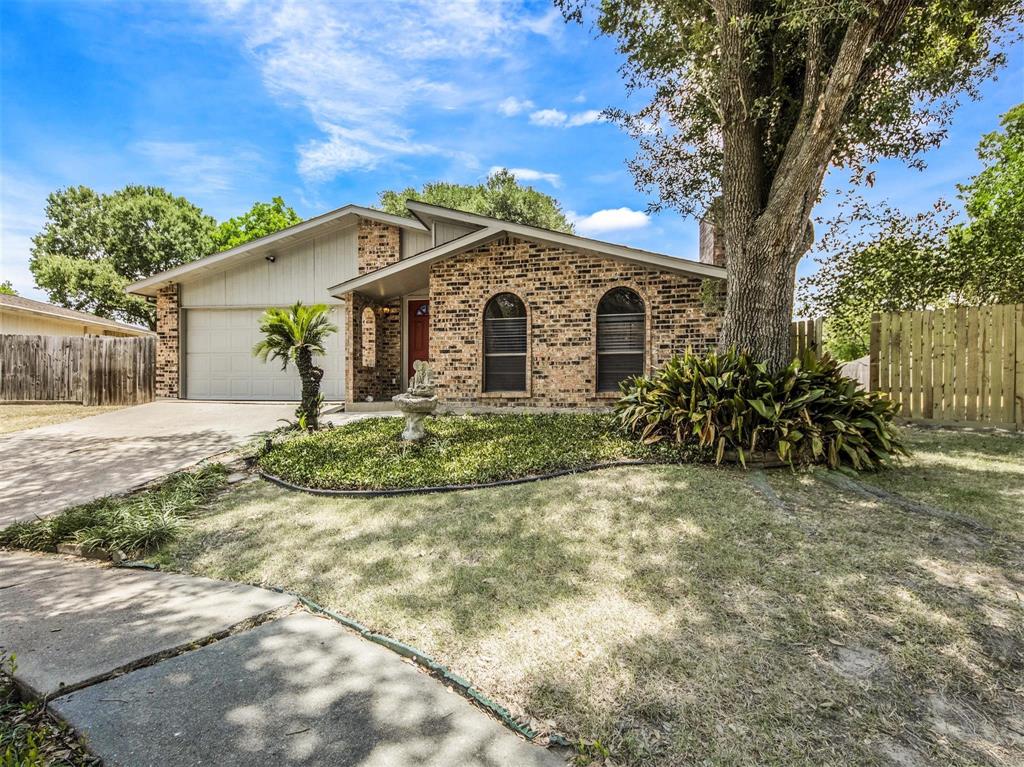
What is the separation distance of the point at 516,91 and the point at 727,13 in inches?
242

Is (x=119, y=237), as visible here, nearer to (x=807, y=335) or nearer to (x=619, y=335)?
(x=619, y=335)

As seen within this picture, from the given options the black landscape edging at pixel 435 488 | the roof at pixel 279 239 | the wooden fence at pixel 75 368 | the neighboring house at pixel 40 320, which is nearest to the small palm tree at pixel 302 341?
the black landscape edging at pixel 435 488

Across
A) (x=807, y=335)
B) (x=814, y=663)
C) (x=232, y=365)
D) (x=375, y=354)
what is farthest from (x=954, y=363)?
(x=232, y=365)

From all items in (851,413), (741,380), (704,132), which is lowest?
(851,413)

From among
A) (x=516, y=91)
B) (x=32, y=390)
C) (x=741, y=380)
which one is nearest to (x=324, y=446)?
(x=741, y=380)

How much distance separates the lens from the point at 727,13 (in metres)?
5.88

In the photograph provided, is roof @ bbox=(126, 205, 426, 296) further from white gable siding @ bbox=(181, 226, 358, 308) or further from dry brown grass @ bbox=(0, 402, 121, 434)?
dry brown grass @ bbox=(0, 402, 121, 434)

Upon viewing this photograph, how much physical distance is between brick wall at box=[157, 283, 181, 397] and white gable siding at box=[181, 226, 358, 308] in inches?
13.0

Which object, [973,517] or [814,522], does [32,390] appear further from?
[973,517]

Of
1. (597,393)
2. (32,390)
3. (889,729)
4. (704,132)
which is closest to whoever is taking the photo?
(889,729)

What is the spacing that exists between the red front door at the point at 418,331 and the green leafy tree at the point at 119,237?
22939 millimetres

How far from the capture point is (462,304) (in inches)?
389

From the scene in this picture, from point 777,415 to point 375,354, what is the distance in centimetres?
907

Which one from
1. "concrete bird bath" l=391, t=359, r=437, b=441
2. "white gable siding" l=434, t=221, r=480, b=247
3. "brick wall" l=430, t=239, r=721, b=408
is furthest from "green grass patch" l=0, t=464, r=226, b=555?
"white gable siding" l=434, t=221, r=480, b=247
